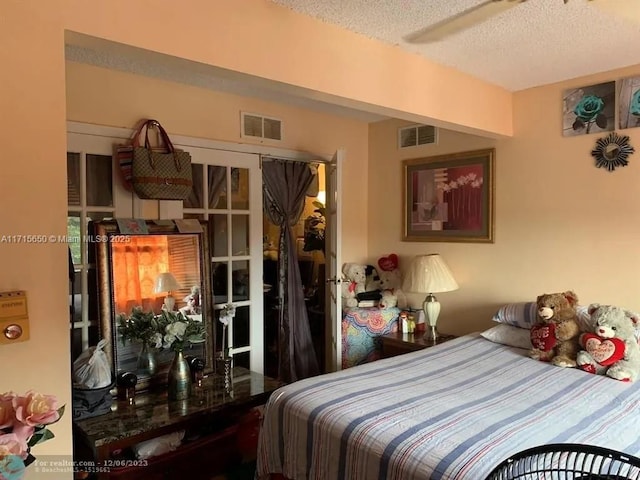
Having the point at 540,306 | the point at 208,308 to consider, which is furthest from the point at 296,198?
the point at 540,306

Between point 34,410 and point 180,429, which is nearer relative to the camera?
point 34,410

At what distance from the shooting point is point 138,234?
104 inches

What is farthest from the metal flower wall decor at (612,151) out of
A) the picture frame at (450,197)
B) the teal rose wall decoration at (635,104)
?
the picture frame at (450,197)

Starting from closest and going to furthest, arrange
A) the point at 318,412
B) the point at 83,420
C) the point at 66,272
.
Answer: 1. the point at 66,272
2. the point at 318,412
3. the point at 83,420

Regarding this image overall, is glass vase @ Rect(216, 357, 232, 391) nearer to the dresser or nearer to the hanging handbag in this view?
the dresser

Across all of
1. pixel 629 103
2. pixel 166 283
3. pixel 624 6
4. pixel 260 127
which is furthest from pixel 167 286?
pixel 629 103

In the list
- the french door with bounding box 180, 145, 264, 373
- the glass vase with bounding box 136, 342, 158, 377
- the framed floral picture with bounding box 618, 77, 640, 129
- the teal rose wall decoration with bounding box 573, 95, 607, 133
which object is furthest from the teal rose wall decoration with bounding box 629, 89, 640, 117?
the glass vase with bounding box 136, 342, 158, 377

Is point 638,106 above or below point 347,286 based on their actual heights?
above

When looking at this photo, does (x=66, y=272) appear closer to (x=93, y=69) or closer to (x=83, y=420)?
(x=83, y=420)

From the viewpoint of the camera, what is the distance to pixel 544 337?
8.36ft

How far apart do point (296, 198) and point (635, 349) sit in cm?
238

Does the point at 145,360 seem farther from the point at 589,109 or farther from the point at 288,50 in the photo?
the point at 589,109

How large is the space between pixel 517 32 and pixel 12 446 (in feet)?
7.79

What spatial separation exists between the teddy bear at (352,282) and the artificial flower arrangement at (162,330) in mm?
1400
